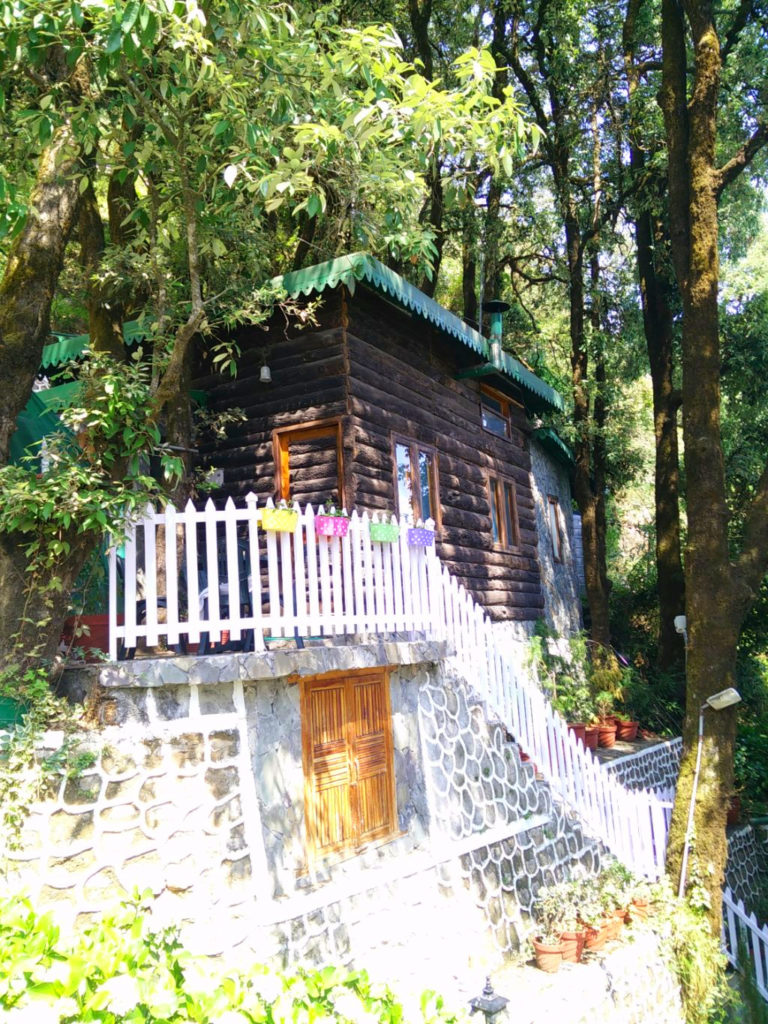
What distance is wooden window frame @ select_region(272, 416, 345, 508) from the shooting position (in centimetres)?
988

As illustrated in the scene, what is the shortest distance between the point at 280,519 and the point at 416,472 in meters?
5.36

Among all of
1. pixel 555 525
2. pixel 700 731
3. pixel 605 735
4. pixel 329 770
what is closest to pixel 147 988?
pixel 329 770

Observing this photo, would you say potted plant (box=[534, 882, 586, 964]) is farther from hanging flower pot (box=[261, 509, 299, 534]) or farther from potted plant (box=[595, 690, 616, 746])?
potted plant (box=[595, 690, 616, 746])

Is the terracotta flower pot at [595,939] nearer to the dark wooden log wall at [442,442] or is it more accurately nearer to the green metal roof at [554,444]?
the dark wooden log wall at [442,442]

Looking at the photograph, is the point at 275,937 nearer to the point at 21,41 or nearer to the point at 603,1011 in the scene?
the point at 603,1011

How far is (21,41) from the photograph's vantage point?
528 cm

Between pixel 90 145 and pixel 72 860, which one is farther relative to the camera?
pixel 90 145

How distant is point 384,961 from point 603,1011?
2109mm

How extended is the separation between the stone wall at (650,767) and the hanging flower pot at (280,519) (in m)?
6.62

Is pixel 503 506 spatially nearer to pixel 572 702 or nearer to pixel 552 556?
pixel 552 556

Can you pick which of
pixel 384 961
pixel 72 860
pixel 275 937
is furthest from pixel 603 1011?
pixel 72 860

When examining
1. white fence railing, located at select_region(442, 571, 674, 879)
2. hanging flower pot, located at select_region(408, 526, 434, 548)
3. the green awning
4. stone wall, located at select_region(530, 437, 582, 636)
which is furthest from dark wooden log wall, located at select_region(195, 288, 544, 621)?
stone wall, located at select_region(530, 437, 582, 636)

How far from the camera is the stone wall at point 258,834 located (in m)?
4.65

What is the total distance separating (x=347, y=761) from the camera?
21.0ft
